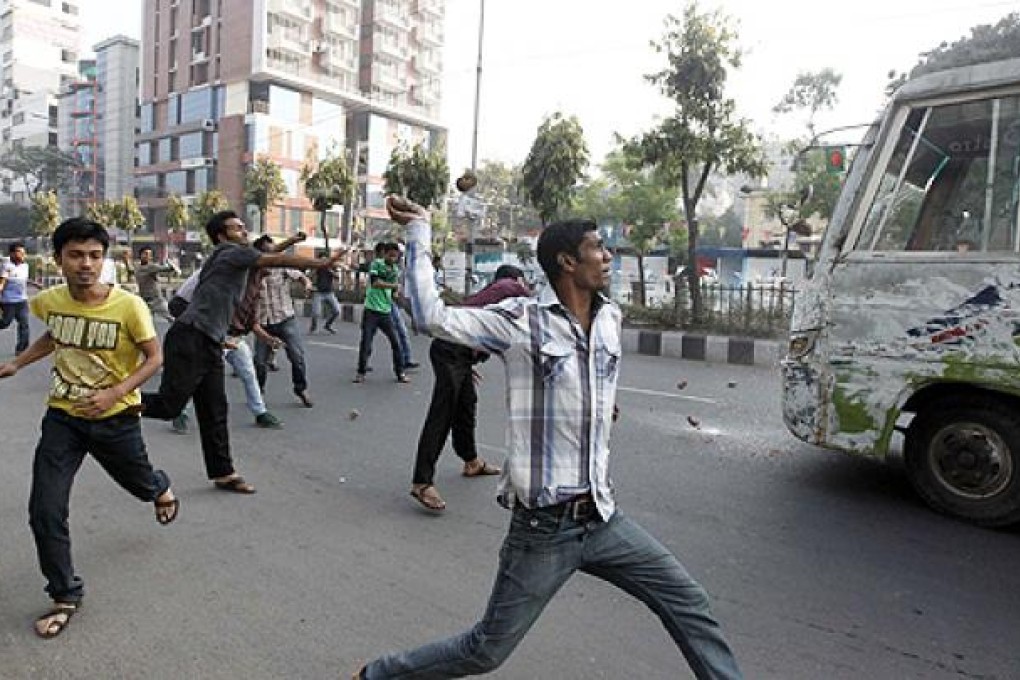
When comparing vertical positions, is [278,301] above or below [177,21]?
below

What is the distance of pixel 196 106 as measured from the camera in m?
56.3

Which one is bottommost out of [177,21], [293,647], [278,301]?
[293,647]

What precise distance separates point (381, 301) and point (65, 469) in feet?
19.4

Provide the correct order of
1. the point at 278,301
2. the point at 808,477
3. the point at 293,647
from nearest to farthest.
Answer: the point at 293,647
the point at 808,477
the point at 278,301

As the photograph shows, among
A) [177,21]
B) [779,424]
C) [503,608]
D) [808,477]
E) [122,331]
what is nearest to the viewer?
[503,608]

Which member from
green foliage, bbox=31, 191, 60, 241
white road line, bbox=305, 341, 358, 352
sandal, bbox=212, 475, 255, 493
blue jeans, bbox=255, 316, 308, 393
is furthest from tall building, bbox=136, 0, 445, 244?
sandal, bbox=212, 475, 255, 493

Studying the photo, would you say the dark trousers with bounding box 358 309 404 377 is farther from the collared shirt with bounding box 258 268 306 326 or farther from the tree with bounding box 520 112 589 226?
the tree with bounding box 520 112 589 226

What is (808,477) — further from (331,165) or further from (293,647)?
(331,165)

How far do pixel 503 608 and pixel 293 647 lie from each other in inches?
45.9

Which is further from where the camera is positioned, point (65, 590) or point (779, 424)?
point (779, 424)

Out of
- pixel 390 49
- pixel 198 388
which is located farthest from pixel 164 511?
pixel 390 49

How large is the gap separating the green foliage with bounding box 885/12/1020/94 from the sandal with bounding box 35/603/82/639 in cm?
1950

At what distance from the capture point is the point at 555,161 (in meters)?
18.5

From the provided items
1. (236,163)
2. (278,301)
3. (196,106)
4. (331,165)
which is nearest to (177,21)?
(196,106)
